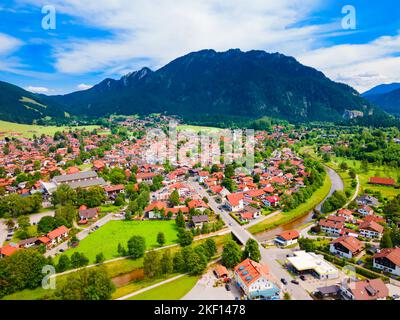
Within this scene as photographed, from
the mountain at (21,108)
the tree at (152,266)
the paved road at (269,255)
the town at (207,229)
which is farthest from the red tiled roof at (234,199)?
the mountain at (21,108)

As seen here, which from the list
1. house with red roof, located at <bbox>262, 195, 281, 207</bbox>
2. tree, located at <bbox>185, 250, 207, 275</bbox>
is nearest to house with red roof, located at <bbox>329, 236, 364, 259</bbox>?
house with red roof, located at <bbox>262, 195, 281, 207</bbox>

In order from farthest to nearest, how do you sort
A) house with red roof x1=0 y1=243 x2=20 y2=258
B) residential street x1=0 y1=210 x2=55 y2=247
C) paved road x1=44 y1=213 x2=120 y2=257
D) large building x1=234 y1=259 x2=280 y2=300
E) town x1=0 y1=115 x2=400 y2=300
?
residential street x1=0 y1=210 x2=55 y2=247, paved road x1=44 y1=213 x2=120 y2=257, house with red roof x1=0 y1=243 x2=20 y2=258, town x1=0 y1=115 x2=400 y2=300, large building x1=234 y1=259 x2=280 y2=300

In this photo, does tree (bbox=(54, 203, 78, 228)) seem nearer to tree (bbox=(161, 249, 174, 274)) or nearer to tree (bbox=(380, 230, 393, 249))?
tree (bbox=(161, 249, 174, 274))

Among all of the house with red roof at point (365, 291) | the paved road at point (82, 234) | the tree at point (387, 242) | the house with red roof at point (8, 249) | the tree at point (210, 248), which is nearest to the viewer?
the house with red roof at point (365, 291)

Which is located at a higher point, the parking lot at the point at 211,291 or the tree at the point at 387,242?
the tree at the point at 387,242

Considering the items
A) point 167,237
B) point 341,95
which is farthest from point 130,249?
point 341,95

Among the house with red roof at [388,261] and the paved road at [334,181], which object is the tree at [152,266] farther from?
the paved road at [334,181]
